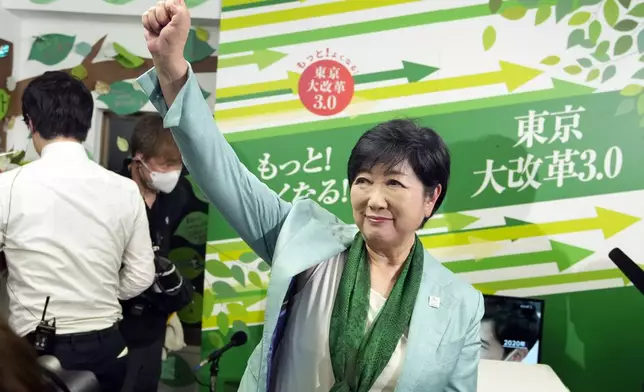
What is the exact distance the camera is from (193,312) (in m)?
3.15

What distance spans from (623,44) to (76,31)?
2698mm

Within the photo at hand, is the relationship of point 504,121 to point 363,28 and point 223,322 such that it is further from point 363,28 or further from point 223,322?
point 223,322

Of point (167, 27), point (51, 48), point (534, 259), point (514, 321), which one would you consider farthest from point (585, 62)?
point (51, 48)

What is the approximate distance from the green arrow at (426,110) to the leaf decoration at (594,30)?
0.20 meters

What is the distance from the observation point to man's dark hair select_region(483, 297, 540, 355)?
7.82 ft

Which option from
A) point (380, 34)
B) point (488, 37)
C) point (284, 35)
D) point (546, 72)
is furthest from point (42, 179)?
point (546, 72)

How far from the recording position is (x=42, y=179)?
5.96ft

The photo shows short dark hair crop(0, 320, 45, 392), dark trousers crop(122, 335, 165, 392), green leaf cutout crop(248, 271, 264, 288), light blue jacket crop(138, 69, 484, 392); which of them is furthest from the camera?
green leaf cutout crop(248, 271, 264, 288)

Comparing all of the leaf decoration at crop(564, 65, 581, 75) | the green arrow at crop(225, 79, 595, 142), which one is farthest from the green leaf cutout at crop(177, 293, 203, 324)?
the leaf decoration at crop(564, 65, 581, 75)

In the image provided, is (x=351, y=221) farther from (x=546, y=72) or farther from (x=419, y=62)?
(x=546, y=72)

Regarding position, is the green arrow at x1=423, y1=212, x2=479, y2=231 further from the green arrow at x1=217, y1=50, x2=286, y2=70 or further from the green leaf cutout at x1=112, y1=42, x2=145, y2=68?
the green leaf cutout at x1=112, y1=42, x2=145, y2=68

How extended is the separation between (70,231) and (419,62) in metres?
1.57

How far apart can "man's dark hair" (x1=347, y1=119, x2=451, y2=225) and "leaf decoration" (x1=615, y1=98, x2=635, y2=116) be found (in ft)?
4.85

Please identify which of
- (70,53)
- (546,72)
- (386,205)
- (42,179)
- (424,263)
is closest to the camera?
(386,205)
